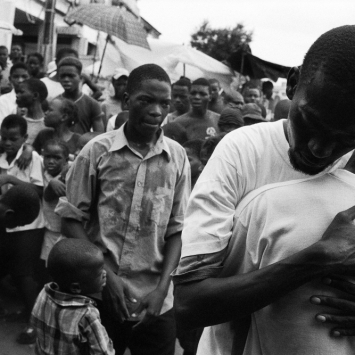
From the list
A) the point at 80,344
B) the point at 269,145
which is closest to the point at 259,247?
the point at 269,145

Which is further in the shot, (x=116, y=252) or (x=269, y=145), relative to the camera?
(x=116, y=252)

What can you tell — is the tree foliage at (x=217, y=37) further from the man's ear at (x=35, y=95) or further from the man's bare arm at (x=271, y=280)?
the man's bare arm at (x=271, y=280)

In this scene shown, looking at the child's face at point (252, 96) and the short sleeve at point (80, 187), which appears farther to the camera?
the child's face at point (252, 96)

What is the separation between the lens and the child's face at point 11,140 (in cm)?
465

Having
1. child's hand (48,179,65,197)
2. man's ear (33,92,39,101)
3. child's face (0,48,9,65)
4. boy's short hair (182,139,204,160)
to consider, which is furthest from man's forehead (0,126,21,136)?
child's face (0,48,9,65)

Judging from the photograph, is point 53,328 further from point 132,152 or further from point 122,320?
point 132,152

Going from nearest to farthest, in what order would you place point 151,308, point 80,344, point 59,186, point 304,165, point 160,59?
point 304,165 → point 80,344 → point 151,308 → point 59,186 → point 160,59

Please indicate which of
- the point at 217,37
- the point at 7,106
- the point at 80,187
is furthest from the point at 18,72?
the point at 217,37

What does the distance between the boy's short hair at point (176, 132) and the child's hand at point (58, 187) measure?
1521 millimetres

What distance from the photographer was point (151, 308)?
→ 9.31 feet

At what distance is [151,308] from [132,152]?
0.81m

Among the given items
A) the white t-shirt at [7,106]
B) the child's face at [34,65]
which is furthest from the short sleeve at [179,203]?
the child's face at [34,65]

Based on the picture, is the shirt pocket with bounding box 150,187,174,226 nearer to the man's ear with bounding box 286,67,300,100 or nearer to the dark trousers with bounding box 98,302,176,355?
the dark trousers with bounding box 98,302,176,355

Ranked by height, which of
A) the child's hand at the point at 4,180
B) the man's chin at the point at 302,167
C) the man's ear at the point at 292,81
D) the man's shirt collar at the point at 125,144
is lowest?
the child's hand at the point at 4,180
